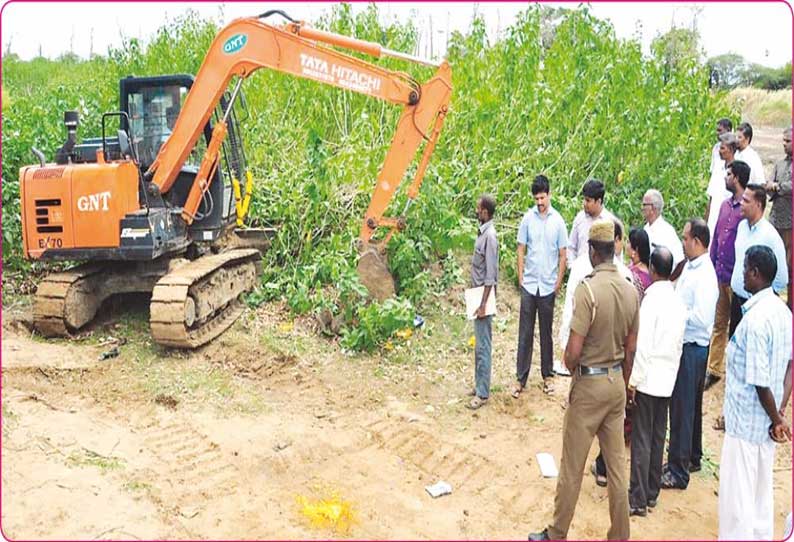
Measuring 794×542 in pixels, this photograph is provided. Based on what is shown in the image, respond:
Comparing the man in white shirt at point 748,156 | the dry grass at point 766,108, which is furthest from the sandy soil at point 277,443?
the dry grass at point 766,108

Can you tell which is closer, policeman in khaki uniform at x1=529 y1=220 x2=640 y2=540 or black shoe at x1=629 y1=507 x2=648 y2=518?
policeman in khaki uniform at x1=529 y1=220 x2=640 y2=540

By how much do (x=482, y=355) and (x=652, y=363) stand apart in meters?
1.91

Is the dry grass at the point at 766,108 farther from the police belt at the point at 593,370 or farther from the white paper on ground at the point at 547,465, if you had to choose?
the police belt at the point at 593,370

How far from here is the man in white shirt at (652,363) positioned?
4590 millimetres

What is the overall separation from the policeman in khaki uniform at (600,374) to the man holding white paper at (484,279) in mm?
1906

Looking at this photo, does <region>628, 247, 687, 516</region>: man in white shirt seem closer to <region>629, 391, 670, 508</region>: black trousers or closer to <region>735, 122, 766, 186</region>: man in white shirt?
<region>629, 391, 670, 508</region>: black trousers

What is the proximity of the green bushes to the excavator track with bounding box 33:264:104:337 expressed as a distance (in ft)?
5.98

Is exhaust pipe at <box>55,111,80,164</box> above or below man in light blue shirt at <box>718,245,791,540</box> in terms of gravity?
above

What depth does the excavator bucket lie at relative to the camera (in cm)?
787

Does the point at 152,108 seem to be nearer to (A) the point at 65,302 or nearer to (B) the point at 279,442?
(A) the point at 65,302

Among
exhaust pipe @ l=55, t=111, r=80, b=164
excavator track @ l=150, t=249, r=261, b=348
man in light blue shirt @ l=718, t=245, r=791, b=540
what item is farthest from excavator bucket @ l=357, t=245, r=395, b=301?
man in light blue shirt @ l=718, t=245, r=791, b=540

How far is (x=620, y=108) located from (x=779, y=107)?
31.2 ft

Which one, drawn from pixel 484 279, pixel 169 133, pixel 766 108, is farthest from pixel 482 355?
pixel 766 108

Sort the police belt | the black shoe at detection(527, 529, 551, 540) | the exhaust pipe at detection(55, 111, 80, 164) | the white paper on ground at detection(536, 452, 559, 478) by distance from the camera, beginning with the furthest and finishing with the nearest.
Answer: the exhaust pipe at detection(55, 111, 80, 164)
the white paper on ground at detection(536, 452, 559, 478)
the black shoe at detection(527, 529, 551, 540)
the police belt
